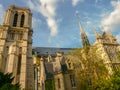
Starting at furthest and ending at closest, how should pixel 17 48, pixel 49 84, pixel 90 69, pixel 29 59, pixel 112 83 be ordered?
pixel 29 59
pixel 17 48
pixel 49 84
pixel 90 69
pixel 112 83

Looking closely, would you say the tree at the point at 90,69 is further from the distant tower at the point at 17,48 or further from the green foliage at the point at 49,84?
the distant tower at the point at 17,48

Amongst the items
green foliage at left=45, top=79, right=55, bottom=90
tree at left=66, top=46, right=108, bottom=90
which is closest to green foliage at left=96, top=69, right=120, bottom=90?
tree at left=66, top=46, right=108, bottom=90

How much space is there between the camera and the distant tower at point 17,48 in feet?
106

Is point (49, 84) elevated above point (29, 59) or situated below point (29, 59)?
below

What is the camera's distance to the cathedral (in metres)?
27.4

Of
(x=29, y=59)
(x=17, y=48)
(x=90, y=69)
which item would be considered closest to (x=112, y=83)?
(x=90, y=69)

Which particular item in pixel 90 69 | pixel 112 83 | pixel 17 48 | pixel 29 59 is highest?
pixel 17 48

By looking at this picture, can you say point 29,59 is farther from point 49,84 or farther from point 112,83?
point 112,83

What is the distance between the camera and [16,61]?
34.0 metres

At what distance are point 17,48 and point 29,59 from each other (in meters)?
3.98

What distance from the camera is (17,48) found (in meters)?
36.0

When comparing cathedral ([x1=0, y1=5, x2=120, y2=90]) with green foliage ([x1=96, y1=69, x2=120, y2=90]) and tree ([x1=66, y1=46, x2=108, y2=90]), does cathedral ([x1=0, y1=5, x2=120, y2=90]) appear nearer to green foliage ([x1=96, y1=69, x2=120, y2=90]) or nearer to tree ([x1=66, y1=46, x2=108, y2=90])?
tree ([x1=66, y1=46, x2=108, y2=90])

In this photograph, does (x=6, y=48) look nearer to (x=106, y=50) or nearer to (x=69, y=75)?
(x=69, y=75)

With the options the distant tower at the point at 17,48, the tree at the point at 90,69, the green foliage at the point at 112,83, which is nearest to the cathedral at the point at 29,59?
the distant tower at the point at 17,48
